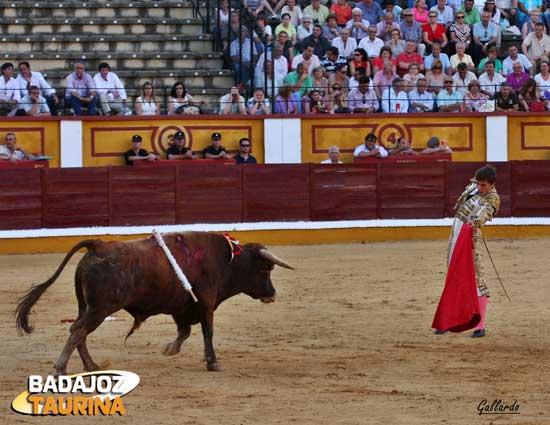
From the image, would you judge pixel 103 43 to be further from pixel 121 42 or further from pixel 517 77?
pixel 517 77

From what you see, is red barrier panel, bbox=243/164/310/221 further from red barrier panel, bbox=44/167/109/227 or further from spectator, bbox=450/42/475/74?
spectator, bbox=450/42/475/74

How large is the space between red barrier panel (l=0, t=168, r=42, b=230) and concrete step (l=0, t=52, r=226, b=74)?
2187 millimetres

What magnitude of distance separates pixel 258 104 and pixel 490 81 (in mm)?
2853

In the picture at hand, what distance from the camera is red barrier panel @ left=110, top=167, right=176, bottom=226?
49.6 feet

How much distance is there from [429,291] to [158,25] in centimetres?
734

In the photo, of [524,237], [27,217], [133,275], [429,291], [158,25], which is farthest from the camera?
[158,25]

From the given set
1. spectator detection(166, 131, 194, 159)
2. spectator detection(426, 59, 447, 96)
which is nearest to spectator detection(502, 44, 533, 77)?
spectator detection(426, 59, 447, 96)

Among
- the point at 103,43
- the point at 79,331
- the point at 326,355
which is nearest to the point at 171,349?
the point at 79,331

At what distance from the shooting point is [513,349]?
338 inches

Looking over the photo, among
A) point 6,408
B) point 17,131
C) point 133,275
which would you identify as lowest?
point 6,408

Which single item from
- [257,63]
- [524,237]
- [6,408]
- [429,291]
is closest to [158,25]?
[257,63]

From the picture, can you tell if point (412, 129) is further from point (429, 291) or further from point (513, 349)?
point (513, 349)

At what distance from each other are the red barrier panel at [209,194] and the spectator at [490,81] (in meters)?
3.22

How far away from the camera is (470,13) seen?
17.3 m
